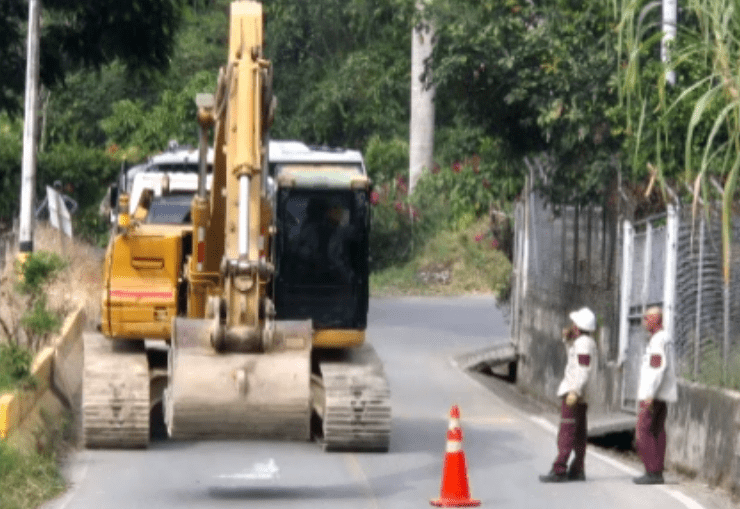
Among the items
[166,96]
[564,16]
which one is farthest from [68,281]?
[166,96]

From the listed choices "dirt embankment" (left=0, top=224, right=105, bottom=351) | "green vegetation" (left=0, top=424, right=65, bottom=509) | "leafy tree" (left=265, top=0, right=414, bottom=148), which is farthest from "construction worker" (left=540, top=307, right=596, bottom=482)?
"leafy tree" (left=265, top=0, right=414, bottom=148)

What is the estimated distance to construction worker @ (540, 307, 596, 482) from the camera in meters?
18.2

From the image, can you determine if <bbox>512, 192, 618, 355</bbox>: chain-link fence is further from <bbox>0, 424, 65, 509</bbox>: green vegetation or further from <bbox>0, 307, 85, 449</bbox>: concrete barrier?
<bbox>0, 424, 65, 509</bbox>: green vegetation

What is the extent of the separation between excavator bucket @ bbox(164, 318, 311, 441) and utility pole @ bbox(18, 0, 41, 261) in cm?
1506

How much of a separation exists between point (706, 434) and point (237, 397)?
4567mm

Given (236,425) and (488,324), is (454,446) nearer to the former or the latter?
(236,425)

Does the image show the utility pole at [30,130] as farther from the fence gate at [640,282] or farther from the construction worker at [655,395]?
the construction worker at [655,395]

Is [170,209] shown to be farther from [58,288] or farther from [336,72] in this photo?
[336,72]

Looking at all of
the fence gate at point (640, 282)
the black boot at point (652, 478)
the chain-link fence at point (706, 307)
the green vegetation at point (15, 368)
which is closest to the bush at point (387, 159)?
the fence gate at point (640, 282)

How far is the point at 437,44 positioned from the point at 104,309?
8.41 metres

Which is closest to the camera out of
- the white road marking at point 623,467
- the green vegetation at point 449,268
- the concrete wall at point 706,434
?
the white road marking at point 623,467

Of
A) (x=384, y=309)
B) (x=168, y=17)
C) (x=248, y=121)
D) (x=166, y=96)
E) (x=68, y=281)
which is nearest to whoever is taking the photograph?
(x=248, y=121)

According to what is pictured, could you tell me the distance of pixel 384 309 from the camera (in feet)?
138

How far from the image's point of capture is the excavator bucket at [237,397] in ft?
55.9
